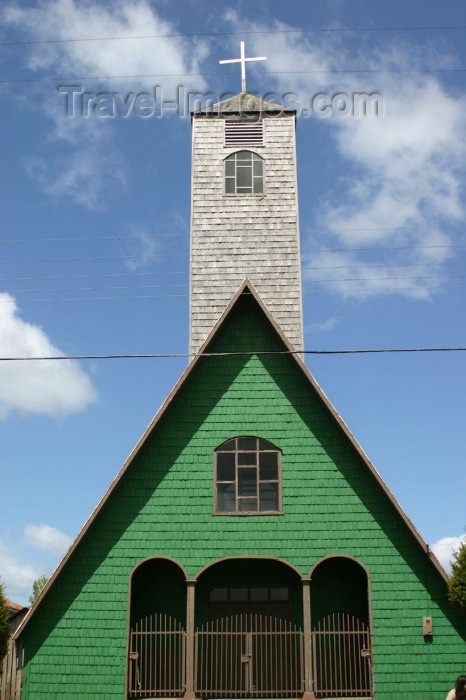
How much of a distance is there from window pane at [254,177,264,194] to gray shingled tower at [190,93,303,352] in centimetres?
3

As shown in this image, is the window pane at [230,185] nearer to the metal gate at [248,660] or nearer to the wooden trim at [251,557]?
the wooden trim at [251,557]

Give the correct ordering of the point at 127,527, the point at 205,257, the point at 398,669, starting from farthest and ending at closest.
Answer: the point at 205,257 < the point at 127,527 < the point at 398,669

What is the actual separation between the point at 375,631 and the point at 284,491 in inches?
139

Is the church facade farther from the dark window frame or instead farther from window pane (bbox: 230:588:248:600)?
the dark window frame

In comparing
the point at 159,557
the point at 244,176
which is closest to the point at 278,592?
the point at 159,557

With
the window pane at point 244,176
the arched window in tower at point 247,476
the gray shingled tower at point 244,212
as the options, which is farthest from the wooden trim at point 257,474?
the window pane at point 244,176

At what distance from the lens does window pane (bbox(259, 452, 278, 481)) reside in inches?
712

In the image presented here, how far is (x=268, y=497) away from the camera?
59.1 ft

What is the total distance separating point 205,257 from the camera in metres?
24.1

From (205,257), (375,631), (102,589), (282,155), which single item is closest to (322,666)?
(375,631)

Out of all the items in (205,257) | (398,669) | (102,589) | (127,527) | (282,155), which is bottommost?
(398,669)

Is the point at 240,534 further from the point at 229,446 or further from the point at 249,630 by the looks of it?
the point at 249,630

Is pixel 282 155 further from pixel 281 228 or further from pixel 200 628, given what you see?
pixel 200 628

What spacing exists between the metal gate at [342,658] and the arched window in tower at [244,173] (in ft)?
44.2
